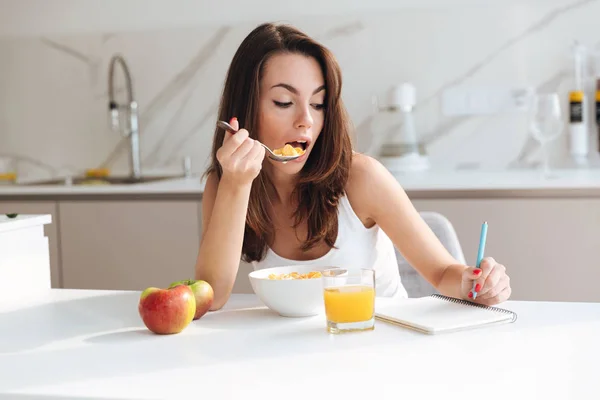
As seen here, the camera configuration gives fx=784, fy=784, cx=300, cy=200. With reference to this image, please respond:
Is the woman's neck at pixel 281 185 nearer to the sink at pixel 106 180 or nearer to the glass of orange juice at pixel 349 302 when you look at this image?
the glass of orange juice at pixel 349 302

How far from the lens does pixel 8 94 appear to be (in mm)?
3734

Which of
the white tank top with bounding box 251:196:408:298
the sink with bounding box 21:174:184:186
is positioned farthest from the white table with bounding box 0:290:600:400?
the sink with bounding box 21:174:184:186

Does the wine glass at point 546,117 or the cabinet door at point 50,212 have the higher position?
the wine glass at point 546,117

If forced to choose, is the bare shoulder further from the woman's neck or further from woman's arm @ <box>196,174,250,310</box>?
woman's arm @ <box>196,174,250,310</box>

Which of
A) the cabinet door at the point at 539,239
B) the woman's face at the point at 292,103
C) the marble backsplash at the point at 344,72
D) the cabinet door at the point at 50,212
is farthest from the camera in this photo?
the marble backsplash at the point at 344,72

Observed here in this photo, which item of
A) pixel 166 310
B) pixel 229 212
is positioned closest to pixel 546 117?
pixel 229 212

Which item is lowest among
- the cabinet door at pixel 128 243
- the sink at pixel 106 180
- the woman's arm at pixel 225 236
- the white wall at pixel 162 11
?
the cabinet door at pixel 128 243

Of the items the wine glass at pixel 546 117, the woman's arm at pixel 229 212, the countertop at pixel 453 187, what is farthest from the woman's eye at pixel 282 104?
the wine glass at pixel 546 117

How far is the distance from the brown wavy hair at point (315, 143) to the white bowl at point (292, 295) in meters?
0.44

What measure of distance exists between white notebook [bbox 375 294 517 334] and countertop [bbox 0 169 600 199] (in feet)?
3.67

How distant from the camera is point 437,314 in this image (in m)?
1.25

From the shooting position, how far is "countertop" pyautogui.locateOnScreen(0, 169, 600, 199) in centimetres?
254

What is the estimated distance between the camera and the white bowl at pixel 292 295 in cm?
126

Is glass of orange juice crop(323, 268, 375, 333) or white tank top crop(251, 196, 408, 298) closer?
glass of orange juice crop(323, 268, 375, 333)
